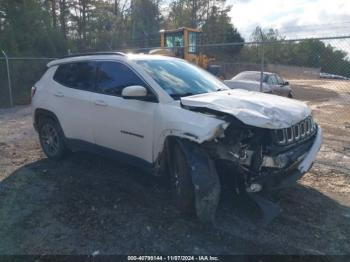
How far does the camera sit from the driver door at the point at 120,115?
4277 mm

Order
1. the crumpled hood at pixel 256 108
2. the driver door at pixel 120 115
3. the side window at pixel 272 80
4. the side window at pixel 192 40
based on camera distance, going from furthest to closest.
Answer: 1. the side window at pixel 192 40
2. the side window at pixel 272 80
3. the driver door at pixel 120 115
4. the crumpled hood at pixel 256 108

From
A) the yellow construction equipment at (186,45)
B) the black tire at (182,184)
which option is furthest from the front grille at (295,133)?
the yellow construction equipment at (186,45)

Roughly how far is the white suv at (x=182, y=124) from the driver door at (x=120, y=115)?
0.01m

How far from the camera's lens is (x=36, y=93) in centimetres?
601

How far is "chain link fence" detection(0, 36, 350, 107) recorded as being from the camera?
13055 mm

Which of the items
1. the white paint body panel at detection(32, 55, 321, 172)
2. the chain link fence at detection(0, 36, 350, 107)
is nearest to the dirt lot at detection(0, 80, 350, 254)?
the white paint body panel at detection(32, 55, 321, 172)

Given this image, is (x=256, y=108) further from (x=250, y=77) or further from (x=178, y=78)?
(x=250, y=77)

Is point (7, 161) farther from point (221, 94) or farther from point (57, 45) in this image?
point (57, 45)

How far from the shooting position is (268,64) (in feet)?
115

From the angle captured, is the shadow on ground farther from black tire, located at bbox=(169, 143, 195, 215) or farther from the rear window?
the rear window

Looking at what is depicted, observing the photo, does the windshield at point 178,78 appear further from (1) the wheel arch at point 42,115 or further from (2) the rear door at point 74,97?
(1) the wheel arch at point 42,115

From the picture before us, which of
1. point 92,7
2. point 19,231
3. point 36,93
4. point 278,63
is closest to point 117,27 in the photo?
point 92,7

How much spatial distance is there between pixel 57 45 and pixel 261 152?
69.0 ft

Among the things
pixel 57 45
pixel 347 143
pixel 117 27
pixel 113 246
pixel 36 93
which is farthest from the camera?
pixel 117 27
